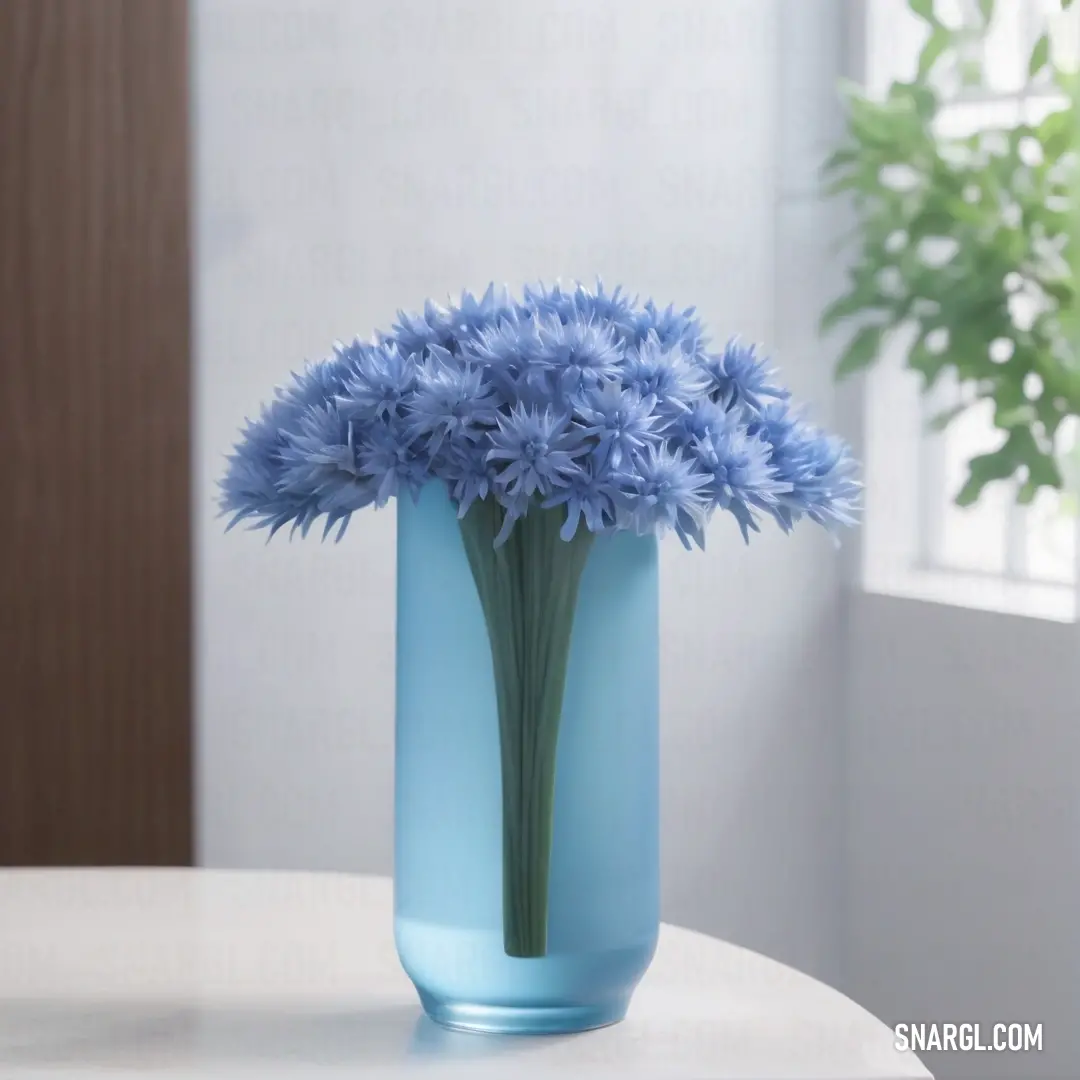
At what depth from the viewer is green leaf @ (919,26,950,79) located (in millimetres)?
2176

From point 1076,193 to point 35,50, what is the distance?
136 centimetres

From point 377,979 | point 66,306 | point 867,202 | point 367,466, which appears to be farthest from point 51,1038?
point 867,202

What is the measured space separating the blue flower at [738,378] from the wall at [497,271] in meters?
1.60

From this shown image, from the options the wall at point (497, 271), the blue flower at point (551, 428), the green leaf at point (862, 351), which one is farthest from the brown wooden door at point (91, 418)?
the blue flower at point (551, 428)

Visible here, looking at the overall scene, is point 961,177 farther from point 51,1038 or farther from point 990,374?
point 51,1038

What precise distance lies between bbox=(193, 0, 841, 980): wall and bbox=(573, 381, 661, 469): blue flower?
1638 mm

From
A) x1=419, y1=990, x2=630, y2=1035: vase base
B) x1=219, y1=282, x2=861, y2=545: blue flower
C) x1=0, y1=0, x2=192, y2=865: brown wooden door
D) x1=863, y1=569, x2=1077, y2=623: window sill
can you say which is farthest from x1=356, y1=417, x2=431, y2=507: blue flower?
x1=863, y1=569, x2=1077, y2=623: window sill

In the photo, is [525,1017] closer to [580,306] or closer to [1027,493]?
[580,306]

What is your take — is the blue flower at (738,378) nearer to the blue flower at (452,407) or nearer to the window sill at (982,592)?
the blue flower at (452,407)

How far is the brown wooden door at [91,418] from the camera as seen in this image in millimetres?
2061

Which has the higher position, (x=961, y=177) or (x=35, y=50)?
(x=35, y=50)

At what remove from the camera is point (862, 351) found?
2381mm

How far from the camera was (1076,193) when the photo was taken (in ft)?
6.81

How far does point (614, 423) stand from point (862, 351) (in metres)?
1.74
